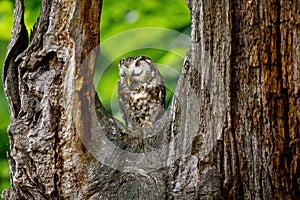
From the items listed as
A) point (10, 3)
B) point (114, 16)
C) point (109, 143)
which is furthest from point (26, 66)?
point (10, 3)

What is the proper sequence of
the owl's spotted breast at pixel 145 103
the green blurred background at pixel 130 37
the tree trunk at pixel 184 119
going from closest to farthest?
the tree trunk at pixel 184 119 < the owl's spotted breast at pixel 145 103 < the green blurred background at pixel 130 37

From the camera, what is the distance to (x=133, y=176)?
1383mm

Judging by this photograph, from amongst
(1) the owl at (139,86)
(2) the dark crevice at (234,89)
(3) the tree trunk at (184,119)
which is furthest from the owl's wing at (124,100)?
(2) the dark crevice at (234,89)

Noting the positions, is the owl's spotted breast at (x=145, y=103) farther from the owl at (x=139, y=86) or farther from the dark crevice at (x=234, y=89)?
the dark crevice at (x=234, y=89)

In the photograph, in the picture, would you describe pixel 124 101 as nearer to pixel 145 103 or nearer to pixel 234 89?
pixel 145 103

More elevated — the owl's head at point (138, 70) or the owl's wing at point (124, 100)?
the owl's head at point (138, 70)

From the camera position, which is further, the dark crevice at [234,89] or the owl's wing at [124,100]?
the owl's wing at [124,100]

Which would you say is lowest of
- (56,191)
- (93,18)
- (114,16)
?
(56,191)

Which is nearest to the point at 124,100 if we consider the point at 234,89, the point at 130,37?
the point at 130,37

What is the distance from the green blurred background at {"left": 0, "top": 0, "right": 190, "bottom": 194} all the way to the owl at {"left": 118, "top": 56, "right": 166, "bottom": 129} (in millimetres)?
87

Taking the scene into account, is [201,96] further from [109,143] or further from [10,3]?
[10,3]

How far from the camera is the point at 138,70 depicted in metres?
1.92

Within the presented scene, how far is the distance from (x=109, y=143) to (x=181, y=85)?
23 centimetres

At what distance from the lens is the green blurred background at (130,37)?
2.05 m
